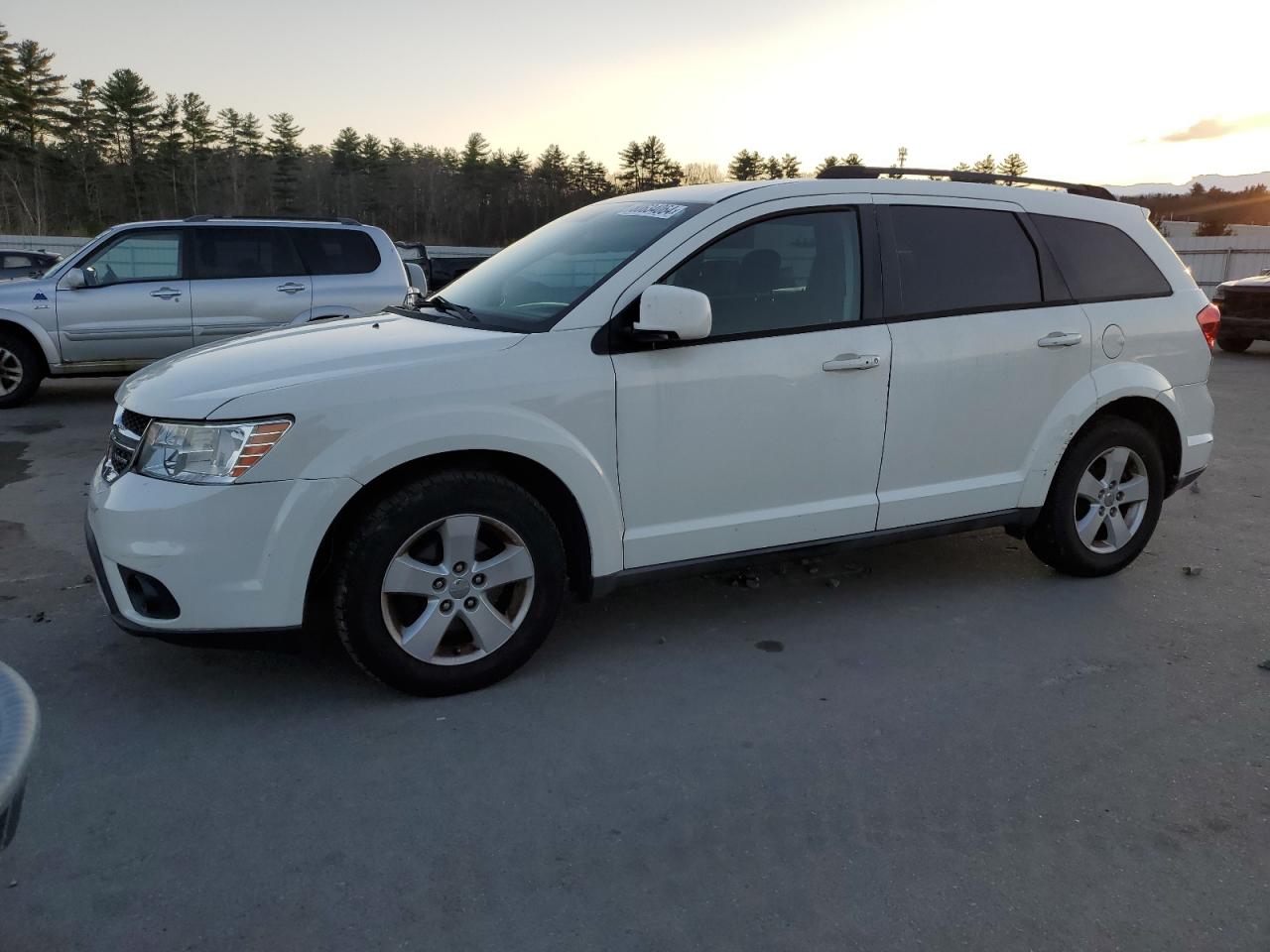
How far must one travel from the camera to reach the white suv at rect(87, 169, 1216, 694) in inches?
124

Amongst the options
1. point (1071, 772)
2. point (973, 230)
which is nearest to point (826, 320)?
point (973, 230)

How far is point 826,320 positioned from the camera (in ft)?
12.9

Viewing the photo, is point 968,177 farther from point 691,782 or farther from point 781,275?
point 691,782

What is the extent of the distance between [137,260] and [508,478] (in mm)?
7719

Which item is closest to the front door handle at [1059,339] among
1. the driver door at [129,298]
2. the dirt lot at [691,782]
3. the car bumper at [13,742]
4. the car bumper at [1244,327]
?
the dirt lot at [691,782]

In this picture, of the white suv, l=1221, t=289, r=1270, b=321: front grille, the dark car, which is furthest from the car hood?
the dark car

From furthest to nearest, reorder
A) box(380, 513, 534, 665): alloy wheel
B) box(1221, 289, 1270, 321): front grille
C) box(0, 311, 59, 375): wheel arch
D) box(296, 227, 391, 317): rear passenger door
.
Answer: box(1221, 289, 1270, 321): front grille, box(296, 227, 391, 317): rear passenger door, box(0, 311, 59, 375): wheel arch, box(380, 513, 534, 665): alloy wheel

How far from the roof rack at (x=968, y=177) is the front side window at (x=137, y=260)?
751cm

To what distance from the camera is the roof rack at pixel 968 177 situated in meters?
4.25

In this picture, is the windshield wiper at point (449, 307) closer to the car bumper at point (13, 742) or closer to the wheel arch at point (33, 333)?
the car bumper at point (13, 742)

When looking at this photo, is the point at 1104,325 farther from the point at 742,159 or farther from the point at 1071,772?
the point at 742,159

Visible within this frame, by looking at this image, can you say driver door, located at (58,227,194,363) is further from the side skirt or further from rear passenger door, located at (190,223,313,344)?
the side skirt

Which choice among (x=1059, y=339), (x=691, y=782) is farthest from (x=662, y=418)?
(x=1059, y=339)

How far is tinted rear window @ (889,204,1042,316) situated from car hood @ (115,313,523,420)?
1775 millimetres
